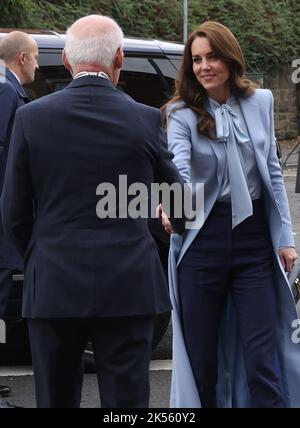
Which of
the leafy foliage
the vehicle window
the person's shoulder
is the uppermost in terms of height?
the leafy foliage

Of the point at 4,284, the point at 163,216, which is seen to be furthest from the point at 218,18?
the point at 163,216

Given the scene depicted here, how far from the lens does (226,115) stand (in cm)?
435

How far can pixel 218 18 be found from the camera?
2586 centimetres

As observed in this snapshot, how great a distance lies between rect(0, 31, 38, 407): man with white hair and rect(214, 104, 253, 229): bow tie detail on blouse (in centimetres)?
143

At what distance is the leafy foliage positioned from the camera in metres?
22.3

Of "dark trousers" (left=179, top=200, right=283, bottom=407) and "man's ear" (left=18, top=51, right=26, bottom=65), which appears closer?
"dark trousers" (left=179, top=200, right=283, bottom=407)

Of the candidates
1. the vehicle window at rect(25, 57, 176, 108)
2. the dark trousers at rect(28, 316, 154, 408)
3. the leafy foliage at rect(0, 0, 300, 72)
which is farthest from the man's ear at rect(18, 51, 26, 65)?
the leafy foliage at rect(0, 0, 300, 72)

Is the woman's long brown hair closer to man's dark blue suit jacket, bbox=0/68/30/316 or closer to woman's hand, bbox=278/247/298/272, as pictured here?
woman's hand, bbox=278/247/298/272

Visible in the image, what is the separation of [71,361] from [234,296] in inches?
42.2

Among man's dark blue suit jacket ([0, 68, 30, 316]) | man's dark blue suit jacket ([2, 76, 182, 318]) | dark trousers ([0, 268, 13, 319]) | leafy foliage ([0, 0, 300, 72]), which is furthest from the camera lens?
leafy foliage ([0, 0, 300, 72])

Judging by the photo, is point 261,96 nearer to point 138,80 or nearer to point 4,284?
point 4,284

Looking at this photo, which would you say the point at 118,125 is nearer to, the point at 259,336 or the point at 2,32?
the point at 259,336

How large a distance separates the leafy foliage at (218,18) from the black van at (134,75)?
14.7m
